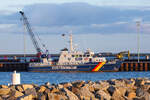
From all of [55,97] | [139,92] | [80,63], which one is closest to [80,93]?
[55,97]

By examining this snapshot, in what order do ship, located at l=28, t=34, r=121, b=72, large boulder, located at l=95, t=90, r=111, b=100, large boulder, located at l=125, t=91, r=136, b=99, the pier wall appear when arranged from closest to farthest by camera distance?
1. large boulder, located at l=95, t=90, r=111, b=100
2. large boulder, located at l=125, t=91, r=136, b=99
3. ship, located at l=28, t=34, r=121, b=72
4. the pier wall

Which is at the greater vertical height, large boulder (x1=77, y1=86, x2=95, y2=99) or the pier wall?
large boulder (x1=77, y1=86, x2=95, y2=99)

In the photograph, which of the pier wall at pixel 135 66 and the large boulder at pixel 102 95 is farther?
the pier wall at pixel 135 66

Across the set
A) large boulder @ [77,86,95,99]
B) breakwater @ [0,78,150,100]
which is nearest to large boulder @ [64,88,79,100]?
breakwater @ [0,78,150,100]

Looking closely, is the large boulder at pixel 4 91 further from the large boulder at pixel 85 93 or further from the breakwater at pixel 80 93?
the large boulder at pixel 85 93

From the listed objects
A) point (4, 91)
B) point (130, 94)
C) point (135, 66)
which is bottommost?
point (135, 66)

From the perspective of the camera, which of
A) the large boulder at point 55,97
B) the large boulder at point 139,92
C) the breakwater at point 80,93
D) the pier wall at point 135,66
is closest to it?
the large boulder at point 55,97

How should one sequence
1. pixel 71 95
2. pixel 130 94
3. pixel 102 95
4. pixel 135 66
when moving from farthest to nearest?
pixel 135 66
pixel 130 94
pixel 102 95
pixel 71 95

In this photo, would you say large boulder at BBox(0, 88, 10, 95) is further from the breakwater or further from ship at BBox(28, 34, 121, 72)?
ship at BBox(28, 34, 121, 72)

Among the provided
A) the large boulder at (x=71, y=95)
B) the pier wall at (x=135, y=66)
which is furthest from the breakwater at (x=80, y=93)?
the pier wall at (x=135, y=66)

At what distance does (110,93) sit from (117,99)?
70cm

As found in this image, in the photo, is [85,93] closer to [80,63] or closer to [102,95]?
[102,95]

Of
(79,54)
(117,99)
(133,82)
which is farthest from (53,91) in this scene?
(79,54)

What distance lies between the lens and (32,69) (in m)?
73.1
